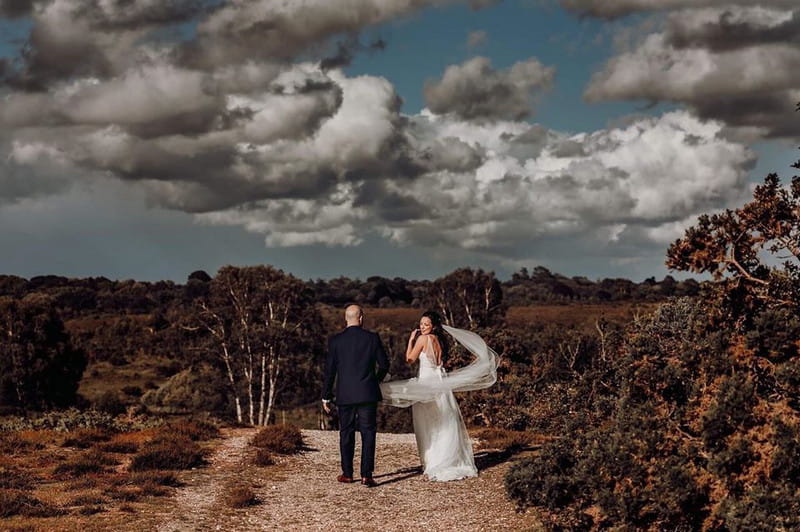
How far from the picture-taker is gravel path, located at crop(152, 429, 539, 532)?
35.2 feet

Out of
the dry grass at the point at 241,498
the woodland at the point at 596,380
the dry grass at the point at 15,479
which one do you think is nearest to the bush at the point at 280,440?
the dry grass at the point at 241,498

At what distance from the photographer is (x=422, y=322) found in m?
13.7

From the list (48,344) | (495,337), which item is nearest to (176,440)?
(495,337)

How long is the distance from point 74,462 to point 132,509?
3.81 meters

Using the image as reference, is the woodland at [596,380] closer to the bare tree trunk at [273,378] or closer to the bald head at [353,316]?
the bare tree trunk at [273,378]

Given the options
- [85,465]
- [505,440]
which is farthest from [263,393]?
[85,465]

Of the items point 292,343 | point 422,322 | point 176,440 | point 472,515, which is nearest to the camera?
point 472,515

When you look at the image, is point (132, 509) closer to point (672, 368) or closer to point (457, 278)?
point (672, 368)

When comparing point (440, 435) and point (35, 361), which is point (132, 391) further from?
point (440, 435)

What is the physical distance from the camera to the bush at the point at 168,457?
1447 centimetres

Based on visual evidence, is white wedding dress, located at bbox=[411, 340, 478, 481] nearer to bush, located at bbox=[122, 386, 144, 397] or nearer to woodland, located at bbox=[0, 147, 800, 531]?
woodland, located at bbox=[0, 147, 800, 531]

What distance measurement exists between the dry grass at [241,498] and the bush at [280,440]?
12.6 feet

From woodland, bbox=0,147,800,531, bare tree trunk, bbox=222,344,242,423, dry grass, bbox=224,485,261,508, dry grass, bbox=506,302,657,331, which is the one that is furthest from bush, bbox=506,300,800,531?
dry grass, bbox=506,302,657,331

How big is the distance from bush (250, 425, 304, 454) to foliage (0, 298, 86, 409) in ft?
117
